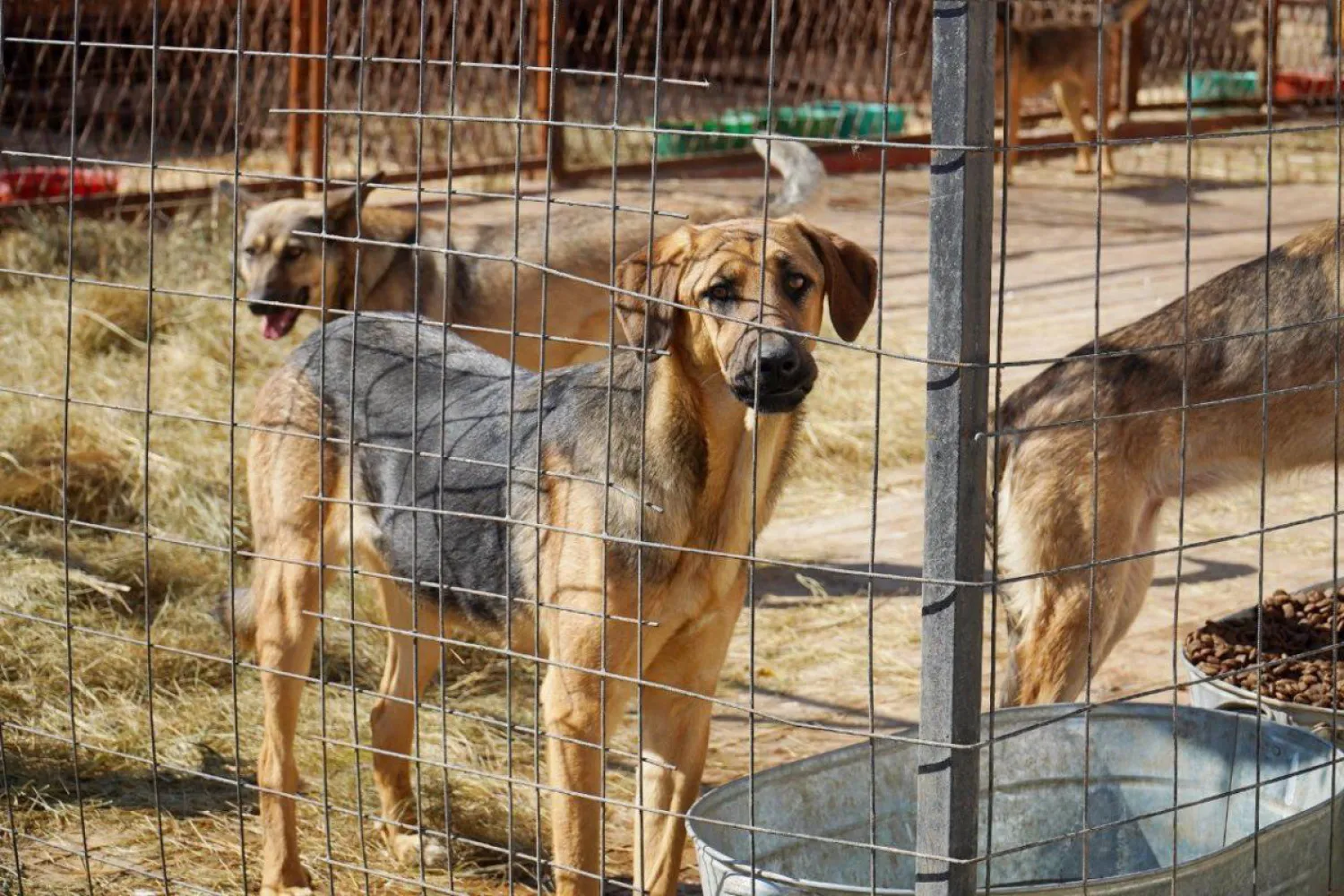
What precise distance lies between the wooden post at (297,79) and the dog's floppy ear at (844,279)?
769 cm

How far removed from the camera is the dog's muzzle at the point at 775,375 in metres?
3.06

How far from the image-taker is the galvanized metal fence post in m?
2.38

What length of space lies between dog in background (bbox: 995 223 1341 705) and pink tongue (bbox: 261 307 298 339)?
321cm

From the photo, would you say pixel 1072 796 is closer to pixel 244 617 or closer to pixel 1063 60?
pixel 244 617

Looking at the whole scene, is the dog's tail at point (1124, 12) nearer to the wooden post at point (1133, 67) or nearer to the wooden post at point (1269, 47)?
the wooden post at point (1133, 67)

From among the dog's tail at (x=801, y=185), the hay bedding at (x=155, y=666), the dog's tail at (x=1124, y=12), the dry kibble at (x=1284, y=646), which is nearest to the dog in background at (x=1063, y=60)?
the dog's tail at (x=1124, y=12)

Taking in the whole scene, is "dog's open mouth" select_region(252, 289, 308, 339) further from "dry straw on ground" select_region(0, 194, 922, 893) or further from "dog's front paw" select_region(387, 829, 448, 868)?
"dog's front paw" select_region(387, 829, 448, 868)

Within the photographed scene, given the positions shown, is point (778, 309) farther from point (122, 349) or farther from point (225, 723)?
point (122, 349)

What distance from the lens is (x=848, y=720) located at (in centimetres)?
541

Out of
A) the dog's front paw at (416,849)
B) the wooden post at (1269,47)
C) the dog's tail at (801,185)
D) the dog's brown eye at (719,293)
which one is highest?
the wooden post at (1269,47)

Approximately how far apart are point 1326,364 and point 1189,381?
50 cm

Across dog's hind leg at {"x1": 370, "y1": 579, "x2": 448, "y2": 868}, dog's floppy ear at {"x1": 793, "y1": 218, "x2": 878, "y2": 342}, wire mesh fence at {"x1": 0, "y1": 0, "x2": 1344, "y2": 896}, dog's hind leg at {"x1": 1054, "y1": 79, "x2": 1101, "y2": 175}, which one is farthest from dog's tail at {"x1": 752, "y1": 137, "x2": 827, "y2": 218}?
dog's hind leg at {"x1": 1054, "y1": 79, "x2": 1101, "y2": 175}

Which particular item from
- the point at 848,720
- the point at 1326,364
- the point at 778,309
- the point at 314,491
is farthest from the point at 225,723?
the point at 1326,364

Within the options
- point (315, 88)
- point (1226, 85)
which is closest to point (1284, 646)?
point (315, 88)
